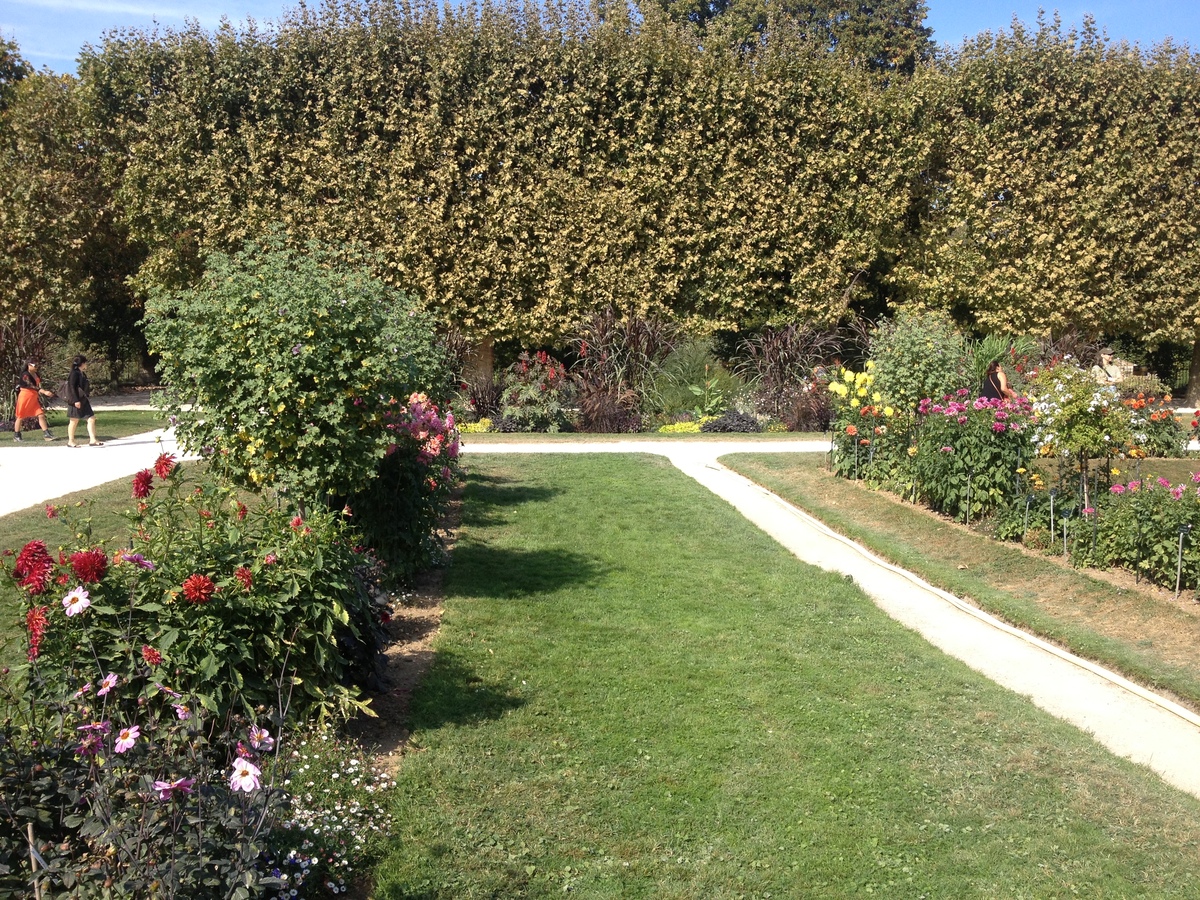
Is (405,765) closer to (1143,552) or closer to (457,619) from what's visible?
(457,619)

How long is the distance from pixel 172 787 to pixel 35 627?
1.29 m

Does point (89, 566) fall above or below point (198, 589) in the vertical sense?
above

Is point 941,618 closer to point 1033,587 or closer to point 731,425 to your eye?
point 1033,587

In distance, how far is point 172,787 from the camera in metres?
2.84

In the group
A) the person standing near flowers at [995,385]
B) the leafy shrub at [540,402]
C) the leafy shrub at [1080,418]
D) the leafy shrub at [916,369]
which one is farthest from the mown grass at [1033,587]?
the leafy shrub at [540,402]

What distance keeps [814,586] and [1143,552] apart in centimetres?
235

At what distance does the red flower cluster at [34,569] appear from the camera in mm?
3816

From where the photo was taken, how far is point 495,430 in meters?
16.8

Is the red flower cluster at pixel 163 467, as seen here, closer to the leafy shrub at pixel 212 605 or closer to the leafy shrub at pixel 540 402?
the leafy shrub at pixel 212 605

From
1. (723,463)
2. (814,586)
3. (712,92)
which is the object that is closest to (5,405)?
(723,463)

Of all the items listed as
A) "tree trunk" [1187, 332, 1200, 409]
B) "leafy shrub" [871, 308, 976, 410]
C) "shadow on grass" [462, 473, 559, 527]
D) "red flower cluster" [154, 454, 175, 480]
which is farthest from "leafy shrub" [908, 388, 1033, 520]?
"tree trunk" [1187, 332, 1200, 409]

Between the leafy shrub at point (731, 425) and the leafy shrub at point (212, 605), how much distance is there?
12.4 m

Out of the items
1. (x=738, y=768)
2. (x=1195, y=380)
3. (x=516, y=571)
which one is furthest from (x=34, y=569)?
(x=1195, y=380)

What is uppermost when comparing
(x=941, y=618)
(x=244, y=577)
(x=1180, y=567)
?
(x=244, y=577)
